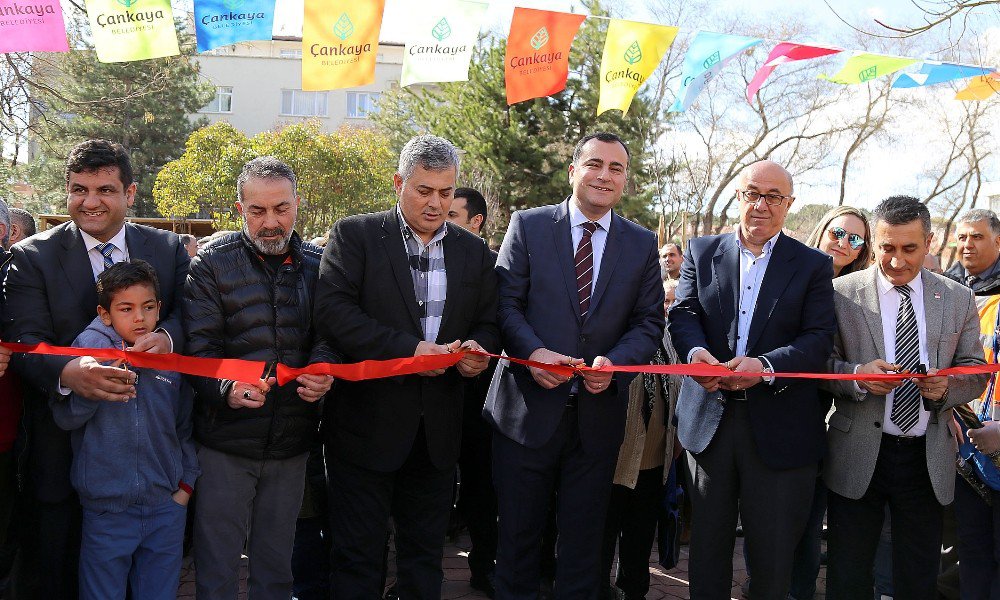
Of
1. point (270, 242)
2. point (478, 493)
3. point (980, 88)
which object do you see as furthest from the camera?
point (980, 88)

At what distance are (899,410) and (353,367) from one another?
8.81 feet

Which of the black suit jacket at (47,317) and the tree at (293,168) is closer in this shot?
the black suit jacket at (47,317)

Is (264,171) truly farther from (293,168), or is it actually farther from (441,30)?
(293,168)

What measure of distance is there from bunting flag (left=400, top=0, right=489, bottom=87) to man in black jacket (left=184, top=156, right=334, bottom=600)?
4.40 meters

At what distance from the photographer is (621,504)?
4.57 m

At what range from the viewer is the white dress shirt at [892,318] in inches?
150

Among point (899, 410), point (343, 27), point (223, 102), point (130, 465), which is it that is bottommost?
point (130, 465)

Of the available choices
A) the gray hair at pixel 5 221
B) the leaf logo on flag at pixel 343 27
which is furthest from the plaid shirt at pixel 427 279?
the leaf logo on flag at pixel 343 27

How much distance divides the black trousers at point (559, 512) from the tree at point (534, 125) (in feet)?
69.8

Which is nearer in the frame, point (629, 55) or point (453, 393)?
point (453, 393)

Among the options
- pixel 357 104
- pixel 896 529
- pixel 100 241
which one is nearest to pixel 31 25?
pixel 100 241

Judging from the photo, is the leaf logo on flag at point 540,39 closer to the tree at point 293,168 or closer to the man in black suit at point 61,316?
the man in black suit at point 61,316

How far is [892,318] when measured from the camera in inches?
154

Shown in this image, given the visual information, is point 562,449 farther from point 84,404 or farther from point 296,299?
point 84,404
